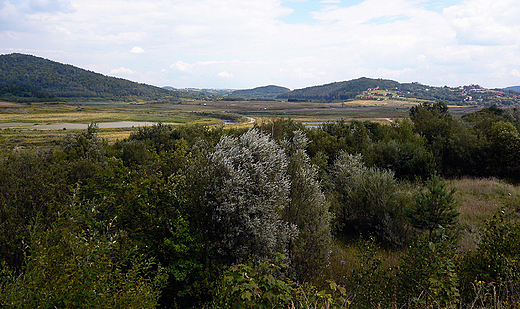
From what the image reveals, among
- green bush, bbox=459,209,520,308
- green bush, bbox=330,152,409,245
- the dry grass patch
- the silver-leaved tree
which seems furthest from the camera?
green bush, bbox=330,152,409,245

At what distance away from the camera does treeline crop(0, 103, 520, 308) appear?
18.4 feet

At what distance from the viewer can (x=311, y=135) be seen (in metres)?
41.8

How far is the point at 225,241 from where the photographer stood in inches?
488

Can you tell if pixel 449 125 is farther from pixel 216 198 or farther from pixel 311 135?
pixel 216 198

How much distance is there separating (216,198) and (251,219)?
1998mm

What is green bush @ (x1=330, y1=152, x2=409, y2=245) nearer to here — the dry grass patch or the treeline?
the treeline

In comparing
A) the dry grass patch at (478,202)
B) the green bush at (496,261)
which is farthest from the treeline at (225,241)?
the dry grass patch at (478,202)

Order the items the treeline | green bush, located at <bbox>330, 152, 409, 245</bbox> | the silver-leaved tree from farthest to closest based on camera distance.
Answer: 1. green bush, located at <bbox>330, 152, 409, 245</bbox>
2. the silver-leaved tree
3. the treeline

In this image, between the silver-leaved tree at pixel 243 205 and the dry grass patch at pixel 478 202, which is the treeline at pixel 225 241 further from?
the dry grass patch at pixel 478 202

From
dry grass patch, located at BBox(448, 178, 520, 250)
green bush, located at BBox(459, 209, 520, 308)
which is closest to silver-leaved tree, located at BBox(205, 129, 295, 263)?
green bush, located at BBox(459, 209, 520, 308)

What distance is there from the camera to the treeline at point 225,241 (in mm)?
5605

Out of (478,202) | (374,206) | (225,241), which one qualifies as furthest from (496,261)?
(478,202)

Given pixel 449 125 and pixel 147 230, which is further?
pixel 449 125

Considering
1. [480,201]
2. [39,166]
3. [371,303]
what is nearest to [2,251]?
[39,166]
